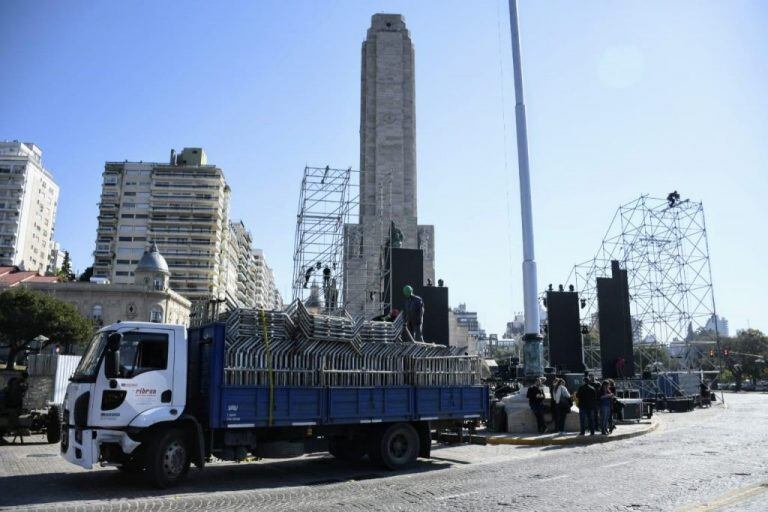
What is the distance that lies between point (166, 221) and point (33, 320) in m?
45.7

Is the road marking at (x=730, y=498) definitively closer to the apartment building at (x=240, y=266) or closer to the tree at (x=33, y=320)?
the tree at (x=33, y=320)

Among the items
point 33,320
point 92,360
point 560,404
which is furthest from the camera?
point 33,320

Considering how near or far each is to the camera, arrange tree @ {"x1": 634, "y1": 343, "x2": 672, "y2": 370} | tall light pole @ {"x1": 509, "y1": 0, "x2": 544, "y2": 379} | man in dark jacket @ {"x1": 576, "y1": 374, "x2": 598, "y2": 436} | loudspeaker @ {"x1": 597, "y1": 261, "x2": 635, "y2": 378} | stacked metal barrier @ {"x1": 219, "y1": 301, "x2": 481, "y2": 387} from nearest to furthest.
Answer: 1. stacked metal barrier @ {"x1": 219, "y1": 301, "x2": 481, "y2": 387}
2. man in dark jacket @ {"x1": 576, "y1": 374, "x2": 598, "y2": 436}
3. tall light pole @ {"x1": 509, "y1": 0, "x2": 544, "y2": 379}
4. loudspeaker @ {"x1": 597, "y1": 261, "x2": 635, "y2": 378}
5. tree @ {"x1": 634, "y1": 343, "x2": 672, "y2": 370}

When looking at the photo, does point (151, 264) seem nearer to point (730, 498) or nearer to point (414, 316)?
point (414, 316)

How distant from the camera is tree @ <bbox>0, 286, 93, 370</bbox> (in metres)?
41.8

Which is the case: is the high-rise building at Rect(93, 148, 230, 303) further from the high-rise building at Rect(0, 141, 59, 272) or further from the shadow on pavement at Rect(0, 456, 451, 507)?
the shadow on pavement at Rect(0, 456, 451, 507)

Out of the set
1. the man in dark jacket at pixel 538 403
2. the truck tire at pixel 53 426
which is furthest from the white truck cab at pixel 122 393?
the man in dark jacket at pixel 538 403

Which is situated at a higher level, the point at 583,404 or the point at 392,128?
the point at 392,128

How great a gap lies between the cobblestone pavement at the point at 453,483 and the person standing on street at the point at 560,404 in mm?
2892

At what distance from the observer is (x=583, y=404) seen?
1630cm

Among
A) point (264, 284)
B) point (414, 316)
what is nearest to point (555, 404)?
point (414, 316)

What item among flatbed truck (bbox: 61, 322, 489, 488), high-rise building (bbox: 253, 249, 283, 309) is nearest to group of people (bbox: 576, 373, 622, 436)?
flatbed truck (bbox: 61, 322, 489, 488)

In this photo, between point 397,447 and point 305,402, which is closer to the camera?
point 305,402

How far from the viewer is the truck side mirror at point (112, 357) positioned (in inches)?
359
